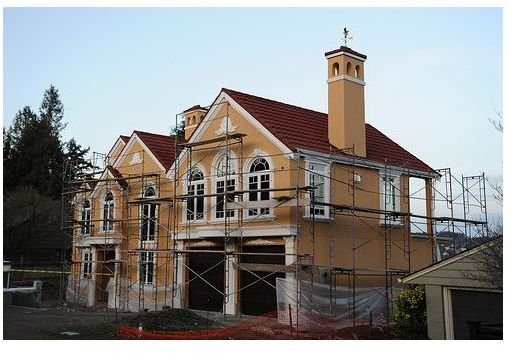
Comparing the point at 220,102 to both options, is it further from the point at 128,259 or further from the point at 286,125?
the point at 128,259

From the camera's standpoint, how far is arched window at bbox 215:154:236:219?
22031 mm

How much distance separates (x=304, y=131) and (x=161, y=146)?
25.3 ft

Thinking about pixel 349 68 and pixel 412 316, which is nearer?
pixel 412 316

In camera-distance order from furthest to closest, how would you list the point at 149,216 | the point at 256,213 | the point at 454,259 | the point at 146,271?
the point at 149,216 < the point at 146,271 < the point at 256,213 < the point at 454,259

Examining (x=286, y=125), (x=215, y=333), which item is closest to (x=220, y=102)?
(x=286, y=125)

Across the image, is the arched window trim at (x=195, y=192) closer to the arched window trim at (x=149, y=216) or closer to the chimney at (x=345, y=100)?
the arched window trim at (x=149, y=216)

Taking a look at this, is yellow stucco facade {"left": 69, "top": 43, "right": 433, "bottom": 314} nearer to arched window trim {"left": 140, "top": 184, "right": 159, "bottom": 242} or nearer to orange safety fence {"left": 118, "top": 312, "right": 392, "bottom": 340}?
arched window trim {"left": 140, "top": 184, "right": 159, "bottom": 242}

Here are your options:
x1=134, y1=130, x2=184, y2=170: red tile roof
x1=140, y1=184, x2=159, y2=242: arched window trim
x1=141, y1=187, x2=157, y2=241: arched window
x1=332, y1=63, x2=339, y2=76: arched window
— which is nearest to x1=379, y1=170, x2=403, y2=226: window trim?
x1=332, y1=63, x2=339, y2=76: arched window

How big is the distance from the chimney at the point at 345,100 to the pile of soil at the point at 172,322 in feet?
25.8

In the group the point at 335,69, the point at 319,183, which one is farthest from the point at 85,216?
the point at 335,69

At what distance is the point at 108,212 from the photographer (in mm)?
28203

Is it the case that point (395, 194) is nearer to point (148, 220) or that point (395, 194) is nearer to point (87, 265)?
point (148, 220)

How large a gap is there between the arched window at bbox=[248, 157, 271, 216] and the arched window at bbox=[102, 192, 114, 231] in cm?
890
